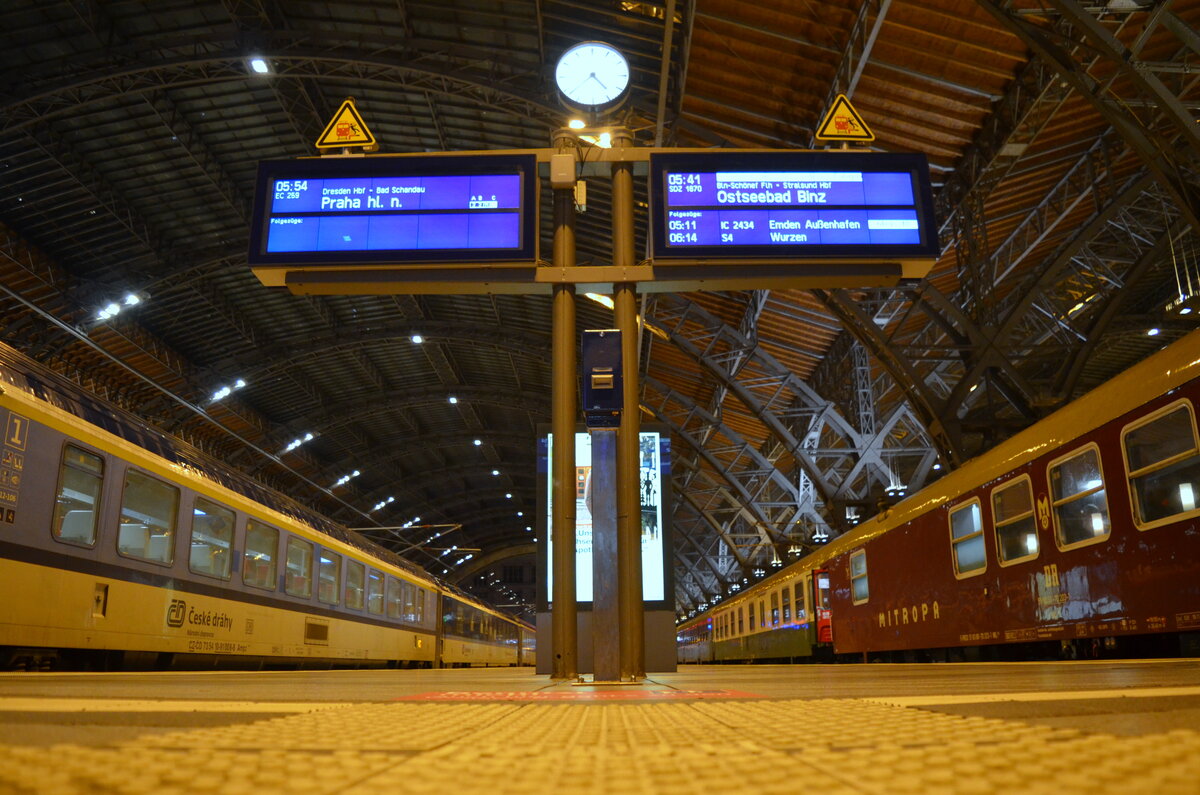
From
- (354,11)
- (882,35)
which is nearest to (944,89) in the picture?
(882,35)

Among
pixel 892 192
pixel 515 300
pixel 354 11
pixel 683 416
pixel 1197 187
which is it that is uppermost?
pixel 354 11

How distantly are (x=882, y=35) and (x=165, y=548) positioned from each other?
10.2 metres

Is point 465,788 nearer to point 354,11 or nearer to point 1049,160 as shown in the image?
point 1049,160

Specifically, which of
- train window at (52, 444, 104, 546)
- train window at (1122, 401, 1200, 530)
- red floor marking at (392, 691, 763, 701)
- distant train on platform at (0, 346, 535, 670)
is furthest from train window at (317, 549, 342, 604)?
train window at (1122, 401, 1200, 530)

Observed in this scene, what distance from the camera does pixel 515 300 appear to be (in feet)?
77.9

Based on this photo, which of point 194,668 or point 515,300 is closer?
point 194,668

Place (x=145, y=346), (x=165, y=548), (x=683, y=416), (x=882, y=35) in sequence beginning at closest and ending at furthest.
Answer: (x=165, y=548)
(x=882, y=35)
(x=145, y=346)
(x=683, y=416)

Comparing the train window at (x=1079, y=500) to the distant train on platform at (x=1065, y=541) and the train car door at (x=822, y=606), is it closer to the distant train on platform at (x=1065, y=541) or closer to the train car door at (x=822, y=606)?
the distant train on platform at (x=1065, y=541)

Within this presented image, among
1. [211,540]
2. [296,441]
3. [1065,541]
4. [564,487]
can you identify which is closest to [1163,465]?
[1065,541]

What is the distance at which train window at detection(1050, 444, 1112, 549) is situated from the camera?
257 inches

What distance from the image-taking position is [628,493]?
5793 mm

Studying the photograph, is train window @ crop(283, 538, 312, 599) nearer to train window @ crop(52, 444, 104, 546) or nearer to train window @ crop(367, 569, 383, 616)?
train window @ crop(367, 569, 383, 616)

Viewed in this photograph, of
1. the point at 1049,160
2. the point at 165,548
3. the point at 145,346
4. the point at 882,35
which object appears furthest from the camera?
the point at 145,346

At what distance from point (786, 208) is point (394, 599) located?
569 inches
